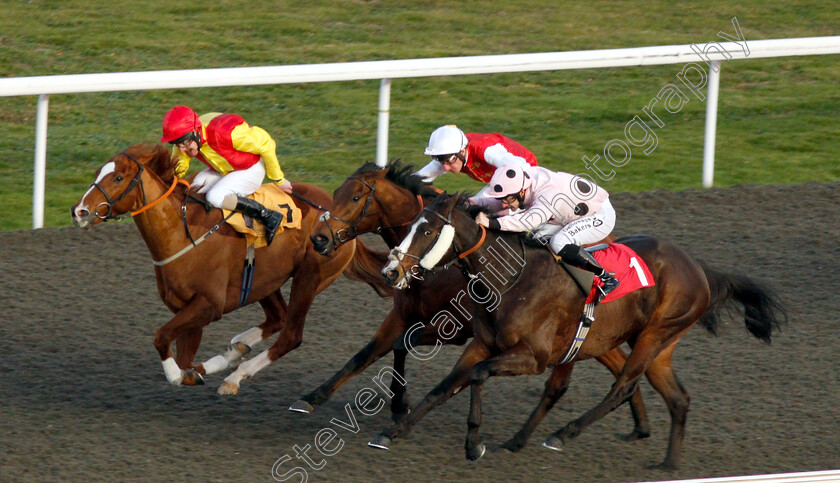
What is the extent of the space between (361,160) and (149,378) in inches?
152

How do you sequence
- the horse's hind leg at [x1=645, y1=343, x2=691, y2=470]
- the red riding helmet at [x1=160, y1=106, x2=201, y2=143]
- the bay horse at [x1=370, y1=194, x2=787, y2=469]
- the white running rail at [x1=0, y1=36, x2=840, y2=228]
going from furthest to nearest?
the white running rail at [x1=0, y1=36, x2=840, y2=228] → the red riding helmet at [x1=160, y1=106, x2=201, y2=143] → the horse's hind leg at [x1=645, y1=343, x2=691, y2=470] → the bay horse at [x1=370, y1=194, x2=787, y2=469]

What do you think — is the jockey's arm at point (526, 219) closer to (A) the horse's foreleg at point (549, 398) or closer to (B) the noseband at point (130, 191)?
(A) the horse's foreleg at point (549, 398)

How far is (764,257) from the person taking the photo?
687cm

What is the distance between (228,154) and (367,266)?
895mm

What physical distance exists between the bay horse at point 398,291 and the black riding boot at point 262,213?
46 cm

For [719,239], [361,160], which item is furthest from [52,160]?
[719,239]

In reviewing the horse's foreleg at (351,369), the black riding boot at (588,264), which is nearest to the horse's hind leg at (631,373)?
the black riding boot at (588,264)

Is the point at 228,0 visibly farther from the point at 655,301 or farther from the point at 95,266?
the point at 655,301

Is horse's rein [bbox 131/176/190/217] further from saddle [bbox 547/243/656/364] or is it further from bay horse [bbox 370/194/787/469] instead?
saddle [bbox 547/243/656/364]

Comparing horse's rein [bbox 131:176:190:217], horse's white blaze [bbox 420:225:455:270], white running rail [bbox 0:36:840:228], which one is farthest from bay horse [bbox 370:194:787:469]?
white running rail [bbox 0:36:840:228]

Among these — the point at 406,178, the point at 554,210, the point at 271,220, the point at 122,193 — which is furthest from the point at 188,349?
the point at 554,210

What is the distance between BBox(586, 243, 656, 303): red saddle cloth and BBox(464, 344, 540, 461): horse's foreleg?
41cm

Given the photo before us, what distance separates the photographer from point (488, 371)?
4.47 metres

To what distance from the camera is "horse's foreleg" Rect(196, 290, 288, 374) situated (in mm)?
5367
